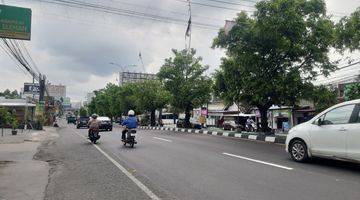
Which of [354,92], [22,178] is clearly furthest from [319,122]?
[354,92]

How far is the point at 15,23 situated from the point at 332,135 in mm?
14898

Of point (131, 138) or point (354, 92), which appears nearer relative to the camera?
point (131, 138)

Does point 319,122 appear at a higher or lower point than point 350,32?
lower

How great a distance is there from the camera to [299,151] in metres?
10.8

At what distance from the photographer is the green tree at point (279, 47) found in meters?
23.1

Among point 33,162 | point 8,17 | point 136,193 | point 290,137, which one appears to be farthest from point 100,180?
point 8,17

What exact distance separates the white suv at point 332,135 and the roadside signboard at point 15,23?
13457 millimetres

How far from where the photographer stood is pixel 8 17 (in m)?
17.3

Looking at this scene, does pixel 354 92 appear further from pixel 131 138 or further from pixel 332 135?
pixel 131 138

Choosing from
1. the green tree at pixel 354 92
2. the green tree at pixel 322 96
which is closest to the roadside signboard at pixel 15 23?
the green tree at pixel 354 92

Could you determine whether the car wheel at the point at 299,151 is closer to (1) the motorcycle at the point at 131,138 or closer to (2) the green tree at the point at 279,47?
(1) the motorcycle at the point at 131,138

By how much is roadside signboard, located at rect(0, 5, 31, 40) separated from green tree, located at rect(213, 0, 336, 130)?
12547 millimetres

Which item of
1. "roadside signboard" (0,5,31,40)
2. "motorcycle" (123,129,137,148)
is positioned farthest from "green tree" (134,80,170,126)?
"motorcycle" (123,129,137,148)

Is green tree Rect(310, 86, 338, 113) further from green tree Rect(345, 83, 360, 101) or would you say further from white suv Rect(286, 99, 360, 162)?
white suv Rect(286, 99, 360, 162)
